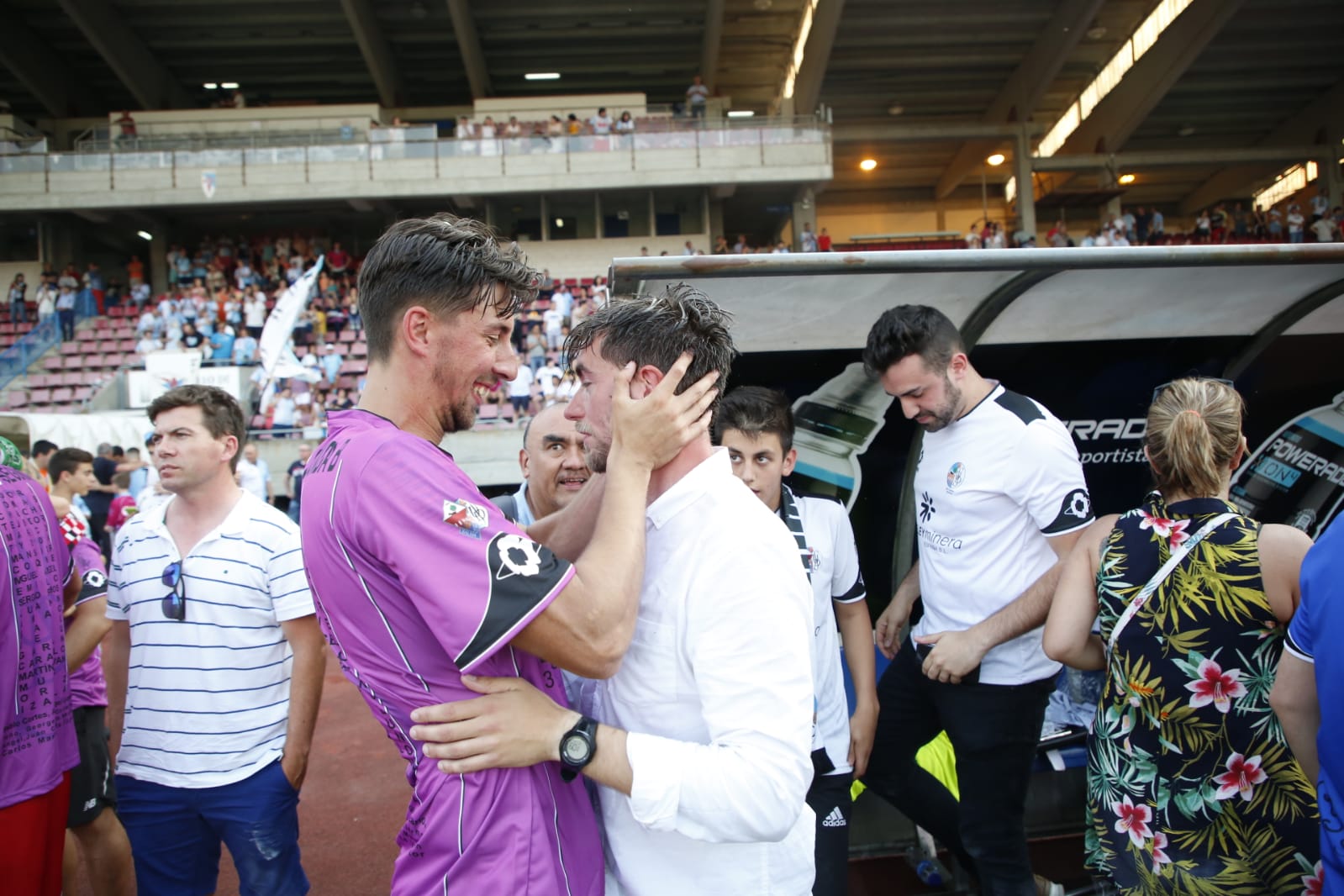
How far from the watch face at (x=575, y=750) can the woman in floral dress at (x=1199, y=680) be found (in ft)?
5.59

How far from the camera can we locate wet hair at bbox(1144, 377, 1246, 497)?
2246 mm

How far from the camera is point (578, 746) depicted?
4.73 ft

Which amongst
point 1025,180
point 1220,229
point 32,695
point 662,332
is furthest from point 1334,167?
point 32,695

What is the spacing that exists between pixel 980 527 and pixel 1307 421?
2281mm

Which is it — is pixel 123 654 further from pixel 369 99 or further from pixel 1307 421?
pixel 369 99

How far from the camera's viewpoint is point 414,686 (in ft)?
4.84

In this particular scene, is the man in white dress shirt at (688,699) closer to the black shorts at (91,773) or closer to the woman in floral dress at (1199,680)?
the woman in floral dress at (1199,680)

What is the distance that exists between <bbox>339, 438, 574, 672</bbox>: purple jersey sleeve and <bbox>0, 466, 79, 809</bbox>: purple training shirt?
5.75ft

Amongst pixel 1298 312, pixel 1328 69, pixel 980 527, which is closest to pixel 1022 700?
pixel 980 527

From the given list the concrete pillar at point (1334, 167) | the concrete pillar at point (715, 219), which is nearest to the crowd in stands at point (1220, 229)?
the concrete pillar at point (1334, 167)

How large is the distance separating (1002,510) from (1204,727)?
950 mm

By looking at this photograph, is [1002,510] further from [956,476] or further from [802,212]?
[802,212]

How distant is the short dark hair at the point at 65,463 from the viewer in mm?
7012

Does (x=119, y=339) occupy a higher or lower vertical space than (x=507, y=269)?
higher
